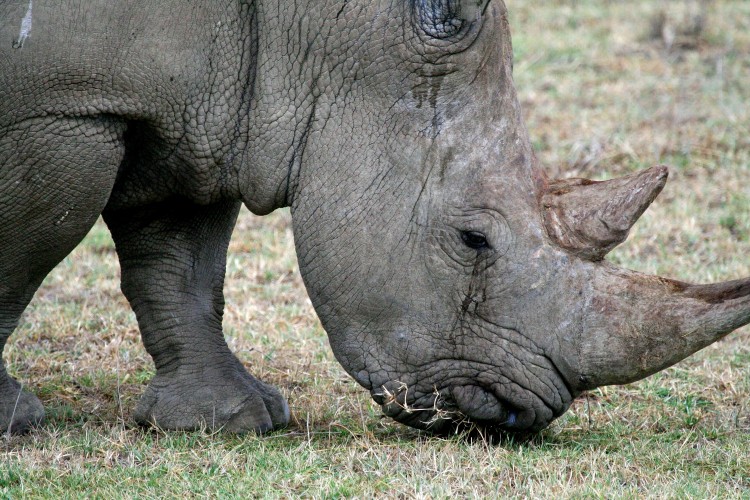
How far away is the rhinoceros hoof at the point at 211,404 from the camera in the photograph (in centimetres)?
525

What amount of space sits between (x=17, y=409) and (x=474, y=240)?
80.9 inches

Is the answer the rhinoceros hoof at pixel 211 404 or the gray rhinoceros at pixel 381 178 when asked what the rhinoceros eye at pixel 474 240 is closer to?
the gray rhinoceros at pixel 381 178

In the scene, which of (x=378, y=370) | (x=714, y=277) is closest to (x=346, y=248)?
(x=378, y=370)

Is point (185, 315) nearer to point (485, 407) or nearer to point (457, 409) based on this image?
point (457, 409)

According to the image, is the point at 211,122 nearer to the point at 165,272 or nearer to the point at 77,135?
the point at 77,135

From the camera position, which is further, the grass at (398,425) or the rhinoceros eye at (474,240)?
the rhinoceros eye at (474,240)

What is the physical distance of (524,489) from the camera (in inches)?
167

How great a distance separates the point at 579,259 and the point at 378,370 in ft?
2.85

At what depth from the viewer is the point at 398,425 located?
5.23 metres

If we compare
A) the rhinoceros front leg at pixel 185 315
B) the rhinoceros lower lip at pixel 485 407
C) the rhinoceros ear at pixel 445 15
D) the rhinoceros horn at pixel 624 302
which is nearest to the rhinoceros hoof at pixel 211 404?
the rhinoceros front leg at pixel 185 315

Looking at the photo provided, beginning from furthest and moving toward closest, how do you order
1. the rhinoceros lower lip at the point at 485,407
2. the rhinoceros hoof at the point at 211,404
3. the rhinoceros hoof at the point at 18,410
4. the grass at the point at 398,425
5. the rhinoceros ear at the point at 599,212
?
the rhinoceros hoof at the point at 211,404 < the rhinoceros hoof at the point at 18,410 < the rhinoceros lower lip at the point at 485,407 < the rhinoceros ear at the point at 599,212 < the grass at the point at 398,425

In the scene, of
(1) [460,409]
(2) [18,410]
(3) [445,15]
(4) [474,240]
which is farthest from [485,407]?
(2) [18,410]

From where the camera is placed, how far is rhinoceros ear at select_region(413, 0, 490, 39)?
14.5ft

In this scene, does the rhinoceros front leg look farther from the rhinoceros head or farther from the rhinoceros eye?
the rhinoceros eye
